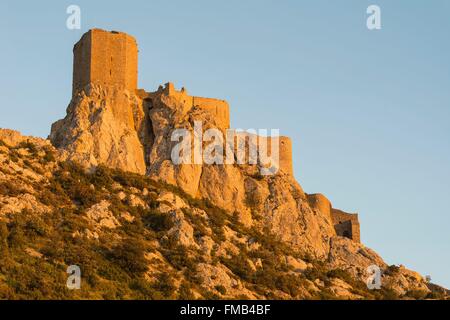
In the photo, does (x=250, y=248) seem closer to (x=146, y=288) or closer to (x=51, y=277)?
(x=146, y=288)

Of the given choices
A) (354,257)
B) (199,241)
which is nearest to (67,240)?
(199,241)

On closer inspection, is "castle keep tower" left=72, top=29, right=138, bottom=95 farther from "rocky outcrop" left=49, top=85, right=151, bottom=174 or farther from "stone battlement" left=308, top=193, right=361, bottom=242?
"stone battlement" left=308, top=193, right=361, bottom=242

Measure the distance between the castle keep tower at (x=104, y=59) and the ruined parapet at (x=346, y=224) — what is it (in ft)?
59.2

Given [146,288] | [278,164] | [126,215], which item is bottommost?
[146,288]

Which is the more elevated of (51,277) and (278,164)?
(278,164)

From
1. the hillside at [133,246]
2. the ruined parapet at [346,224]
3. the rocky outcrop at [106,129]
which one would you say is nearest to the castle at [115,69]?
the rocky outcrop at [106,129]

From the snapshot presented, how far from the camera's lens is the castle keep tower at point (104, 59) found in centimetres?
6300

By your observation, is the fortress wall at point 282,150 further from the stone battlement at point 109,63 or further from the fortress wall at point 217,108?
the stone battlement at point 109,63

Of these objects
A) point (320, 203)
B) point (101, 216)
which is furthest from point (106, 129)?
point (320, 203)

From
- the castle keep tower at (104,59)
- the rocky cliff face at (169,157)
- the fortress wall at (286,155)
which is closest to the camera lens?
the rocky cliff face at (169,157)

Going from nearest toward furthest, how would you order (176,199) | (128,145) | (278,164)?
(176,199) → (128,145) → (278,164)

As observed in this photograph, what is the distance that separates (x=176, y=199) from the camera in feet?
189

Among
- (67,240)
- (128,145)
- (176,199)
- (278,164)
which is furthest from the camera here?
(278,164)

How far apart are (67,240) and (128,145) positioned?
13.2 meters
